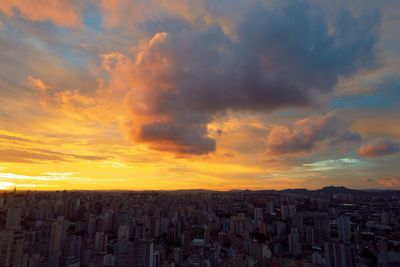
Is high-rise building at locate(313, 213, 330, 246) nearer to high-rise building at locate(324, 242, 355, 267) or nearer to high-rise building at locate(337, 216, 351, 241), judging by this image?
high-rise building at locate(337, 216, 351, 241)

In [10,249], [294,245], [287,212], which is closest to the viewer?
[10,249]

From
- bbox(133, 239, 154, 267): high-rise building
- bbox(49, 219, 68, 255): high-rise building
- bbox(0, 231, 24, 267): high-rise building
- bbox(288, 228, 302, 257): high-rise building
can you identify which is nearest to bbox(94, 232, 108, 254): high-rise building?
bbox(49, 219, 68, 255): high-rise building

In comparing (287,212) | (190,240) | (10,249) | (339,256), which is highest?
(287,212)

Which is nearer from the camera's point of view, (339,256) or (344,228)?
(339,256)

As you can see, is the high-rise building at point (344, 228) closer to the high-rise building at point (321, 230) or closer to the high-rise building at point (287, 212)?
the high-rise building at point (321, 230)

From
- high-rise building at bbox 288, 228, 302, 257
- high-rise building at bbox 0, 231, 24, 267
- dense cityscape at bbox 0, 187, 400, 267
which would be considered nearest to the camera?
high-rise building at bbox 0, 231, 24, 267

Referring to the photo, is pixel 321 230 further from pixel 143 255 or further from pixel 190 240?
pixel 143 255

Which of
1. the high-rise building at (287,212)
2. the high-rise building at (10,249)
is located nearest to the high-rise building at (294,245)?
the high-rise building at (287,212)

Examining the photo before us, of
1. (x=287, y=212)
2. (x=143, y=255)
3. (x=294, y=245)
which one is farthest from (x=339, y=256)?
(x=287, y=212)

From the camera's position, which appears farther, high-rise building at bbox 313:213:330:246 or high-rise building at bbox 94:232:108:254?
high-rise building at bbox 313:213:330:246

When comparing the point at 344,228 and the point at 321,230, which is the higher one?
the point at 344,228

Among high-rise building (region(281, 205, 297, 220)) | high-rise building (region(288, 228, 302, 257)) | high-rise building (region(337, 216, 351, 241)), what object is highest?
high-rise building (region(281, 205, 297, 220))
